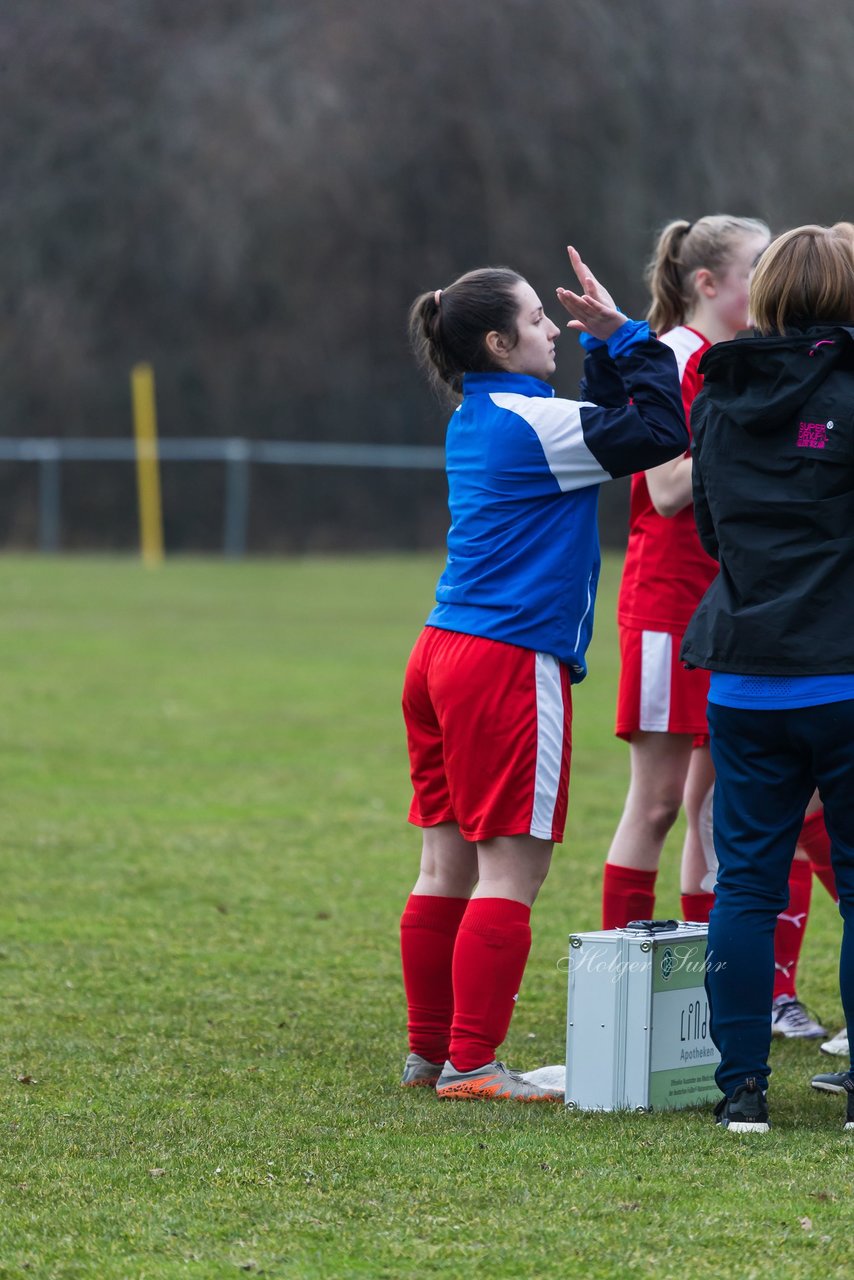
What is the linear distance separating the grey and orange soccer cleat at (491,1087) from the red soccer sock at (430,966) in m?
0.19

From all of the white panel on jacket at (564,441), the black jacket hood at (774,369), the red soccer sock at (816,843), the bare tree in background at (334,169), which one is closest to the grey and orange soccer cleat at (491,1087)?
the red soccer sock at (816,843)

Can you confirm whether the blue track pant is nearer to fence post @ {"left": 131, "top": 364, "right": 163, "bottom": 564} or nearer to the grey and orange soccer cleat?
the grey and orange soccer cleat

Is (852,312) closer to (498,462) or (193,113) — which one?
(498,462)

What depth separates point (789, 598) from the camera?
128 inches

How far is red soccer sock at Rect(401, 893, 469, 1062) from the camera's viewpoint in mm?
3873

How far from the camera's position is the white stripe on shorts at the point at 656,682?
4199 millimetres

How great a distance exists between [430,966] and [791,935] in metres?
1.05

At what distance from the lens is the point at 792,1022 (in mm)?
4316

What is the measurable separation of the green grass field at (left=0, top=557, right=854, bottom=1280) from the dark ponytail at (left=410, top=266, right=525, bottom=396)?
156 cm

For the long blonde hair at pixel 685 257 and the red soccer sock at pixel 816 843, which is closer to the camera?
the long blonde hair at pixel 685 257

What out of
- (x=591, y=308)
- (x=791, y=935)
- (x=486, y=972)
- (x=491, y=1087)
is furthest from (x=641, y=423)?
(x=791, y=935)

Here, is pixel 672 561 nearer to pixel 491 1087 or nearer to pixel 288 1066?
pixel 491 1087

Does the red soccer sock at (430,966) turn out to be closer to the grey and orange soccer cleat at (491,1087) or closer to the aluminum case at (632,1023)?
the grey and orange soccer cleat at (491,1087)

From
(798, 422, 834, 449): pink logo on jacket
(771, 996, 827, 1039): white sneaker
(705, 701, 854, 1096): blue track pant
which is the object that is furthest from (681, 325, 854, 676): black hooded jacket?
(771, 996, 827, 1039): white sneaker
